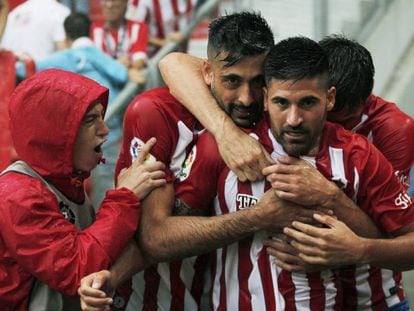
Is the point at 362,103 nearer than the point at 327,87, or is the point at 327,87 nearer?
the point at 327,87

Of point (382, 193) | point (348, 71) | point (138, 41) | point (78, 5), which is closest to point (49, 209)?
point (382, 193)

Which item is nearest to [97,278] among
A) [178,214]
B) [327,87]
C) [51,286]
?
[51,286]

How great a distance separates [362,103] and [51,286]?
4.85 feet

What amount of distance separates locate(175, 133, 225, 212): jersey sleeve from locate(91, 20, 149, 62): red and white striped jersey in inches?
146

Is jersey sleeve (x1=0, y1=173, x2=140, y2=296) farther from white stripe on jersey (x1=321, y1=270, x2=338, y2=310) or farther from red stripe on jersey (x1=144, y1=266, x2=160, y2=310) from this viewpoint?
white stripe on jersey (x1=321, y1=270, x2=338, y2=310)

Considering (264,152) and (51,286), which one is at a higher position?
(264,152)

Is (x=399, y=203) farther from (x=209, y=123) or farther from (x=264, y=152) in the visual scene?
(x=209, y=123)

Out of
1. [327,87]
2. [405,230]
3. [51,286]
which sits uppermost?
[327,87]

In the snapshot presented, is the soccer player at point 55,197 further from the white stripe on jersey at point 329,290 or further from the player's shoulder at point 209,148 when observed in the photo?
the white stripe on jersey at point 329,290

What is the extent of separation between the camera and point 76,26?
7750 mm

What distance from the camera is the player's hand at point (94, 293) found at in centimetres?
370

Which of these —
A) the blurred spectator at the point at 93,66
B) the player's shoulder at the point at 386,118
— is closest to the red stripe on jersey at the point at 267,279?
the player's shoulder at the point at 386,118

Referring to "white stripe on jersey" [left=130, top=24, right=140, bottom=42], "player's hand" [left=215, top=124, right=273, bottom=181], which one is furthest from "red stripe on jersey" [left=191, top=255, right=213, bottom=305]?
"white stripe on jersey" [left=130, top=24, right=140, bottom=42]

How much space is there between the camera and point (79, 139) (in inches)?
156
